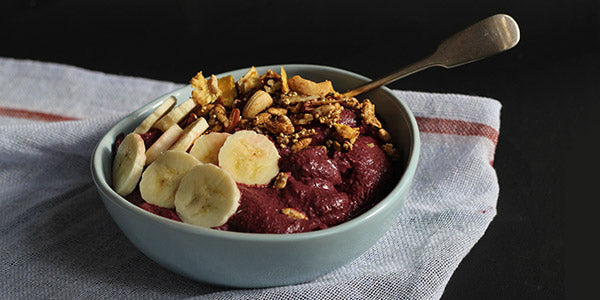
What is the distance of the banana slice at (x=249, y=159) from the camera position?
1.48 metres

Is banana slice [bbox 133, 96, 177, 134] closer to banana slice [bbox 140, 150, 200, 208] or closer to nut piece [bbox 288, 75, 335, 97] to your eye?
banana slice [bbox 140, 150, 200, 208]

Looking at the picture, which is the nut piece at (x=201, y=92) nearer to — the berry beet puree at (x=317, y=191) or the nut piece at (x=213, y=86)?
the nut piece at (x=213, y=86)

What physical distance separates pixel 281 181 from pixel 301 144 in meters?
0.14

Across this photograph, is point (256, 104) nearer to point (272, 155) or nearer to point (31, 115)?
point (272, 155)

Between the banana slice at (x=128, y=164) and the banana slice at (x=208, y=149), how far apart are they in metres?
0.13

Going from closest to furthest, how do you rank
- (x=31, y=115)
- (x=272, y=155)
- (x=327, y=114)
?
1. (x=272, y=155)
2. (x=327, y=114)
3. (x=31, y=115)

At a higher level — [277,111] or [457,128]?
[277,111]

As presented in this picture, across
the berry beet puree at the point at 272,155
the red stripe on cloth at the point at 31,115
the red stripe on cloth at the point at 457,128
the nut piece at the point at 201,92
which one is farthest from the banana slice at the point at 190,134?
the red stripe on cloth at the point at 31,115

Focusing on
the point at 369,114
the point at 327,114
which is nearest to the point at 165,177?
the point at 327,114

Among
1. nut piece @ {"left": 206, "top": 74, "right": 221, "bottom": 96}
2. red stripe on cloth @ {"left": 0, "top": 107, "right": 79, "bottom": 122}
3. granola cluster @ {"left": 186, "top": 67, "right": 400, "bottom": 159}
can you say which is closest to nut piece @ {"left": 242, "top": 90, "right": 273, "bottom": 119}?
granola cluster @ {"left": 186, "top": 67, "right": 400, "bottom": 159}

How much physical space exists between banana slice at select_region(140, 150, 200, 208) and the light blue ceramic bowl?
8 cm

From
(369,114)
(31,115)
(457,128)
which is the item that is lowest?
(457,128)

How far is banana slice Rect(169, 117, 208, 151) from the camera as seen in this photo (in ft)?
5.01

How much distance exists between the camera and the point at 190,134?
1553 mm
